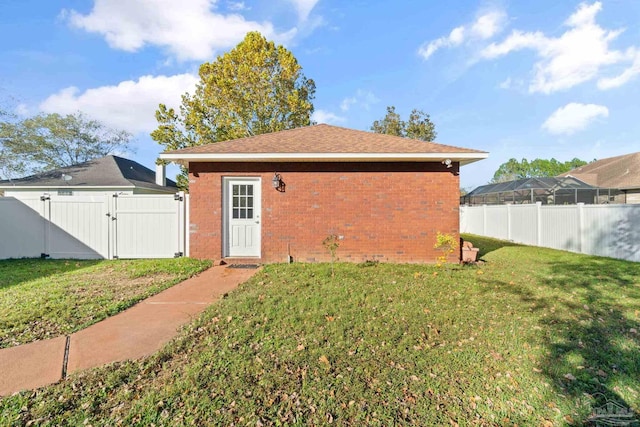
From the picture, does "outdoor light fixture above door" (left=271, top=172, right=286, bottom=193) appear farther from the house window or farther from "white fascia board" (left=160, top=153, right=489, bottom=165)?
the house window

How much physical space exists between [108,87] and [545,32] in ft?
72.0

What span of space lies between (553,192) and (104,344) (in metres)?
21.0

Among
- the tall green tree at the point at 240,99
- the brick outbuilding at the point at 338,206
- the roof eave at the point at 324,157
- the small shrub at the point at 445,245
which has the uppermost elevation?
the tall green tree at the point at 240,99

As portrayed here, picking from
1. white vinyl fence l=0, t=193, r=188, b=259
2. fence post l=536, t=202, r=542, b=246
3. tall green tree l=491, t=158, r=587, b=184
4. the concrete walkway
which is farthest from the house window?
tall green tree l=491, t=158, r=587, b=184

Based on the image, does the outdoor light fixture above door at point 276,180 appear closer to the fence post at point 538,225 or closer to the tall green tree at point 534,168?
the fence post at point 538,225

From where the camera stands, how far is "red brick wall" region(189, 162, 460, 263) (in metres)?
7.78

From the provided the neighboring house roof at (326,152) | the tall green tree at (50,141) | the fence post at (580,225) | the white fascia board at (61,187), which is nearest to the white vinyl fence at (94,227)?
the neighboring house roof at (326,152)

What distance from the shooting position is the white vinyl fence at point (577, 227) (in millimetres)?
8164

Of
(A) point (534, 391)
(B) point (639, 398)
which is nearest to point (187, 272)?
(A) point (534, 391)

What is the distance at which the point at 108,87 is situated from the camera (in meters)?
18.5

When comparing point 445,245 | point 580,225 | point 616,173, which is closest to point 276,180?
point 445,245

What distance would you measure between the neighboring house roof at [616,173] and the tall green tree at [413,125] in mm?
12694

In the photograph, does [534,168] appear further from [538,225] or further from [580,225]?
[580,225]

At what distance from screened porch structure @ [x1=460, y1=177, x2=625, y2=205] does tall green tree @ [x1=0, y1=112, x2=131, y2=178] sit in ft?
118
